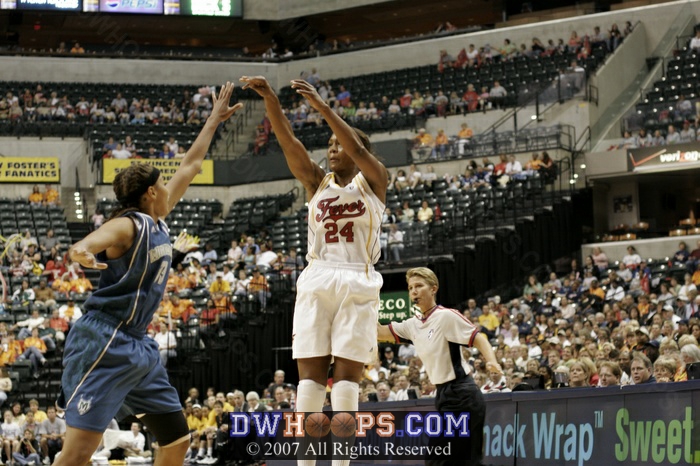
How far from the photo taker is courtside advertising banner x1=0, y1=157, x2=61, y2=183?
3250 cm

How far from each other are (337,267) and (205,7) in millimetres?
34248

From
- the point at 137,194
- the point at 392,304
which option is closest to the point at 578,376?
the point at 137,194

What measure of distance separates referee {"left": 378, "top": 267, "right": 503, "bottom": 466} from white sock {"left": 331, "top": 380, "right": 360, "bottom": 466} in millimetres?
2027

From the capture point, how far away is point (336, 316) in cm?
638

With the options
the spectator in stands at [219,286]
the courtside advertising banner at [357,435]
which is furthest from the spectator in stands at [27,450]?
the spectator in stands at [219,286]

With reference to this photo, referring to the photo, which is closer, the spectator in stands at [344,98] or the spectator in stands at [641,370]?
the spectator in stands at [641,370]

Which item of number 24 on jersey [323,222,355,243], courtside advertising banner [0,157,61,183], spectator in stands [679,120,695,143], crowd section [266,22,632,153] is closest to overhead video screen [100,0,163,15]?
crowd section [266,22,632,153]

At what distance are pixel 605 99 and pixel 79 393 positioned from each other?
2545 centimetres

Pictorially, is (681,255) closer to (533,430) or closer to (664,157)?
(664,157)

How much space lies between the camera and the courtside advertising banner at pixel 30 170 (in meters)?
32.5

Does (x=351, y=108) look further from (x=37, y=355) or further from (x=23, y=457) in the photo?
(x=23, y=457)

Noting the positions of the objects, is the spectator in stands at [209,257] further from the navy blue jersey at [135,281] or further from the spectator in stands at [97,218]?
the navy blue jersey at [135,281]

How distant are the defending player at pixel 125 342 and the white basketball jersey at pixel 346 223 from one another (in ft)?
3.77

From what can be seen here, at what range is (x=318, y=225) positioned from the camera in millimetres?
6566
